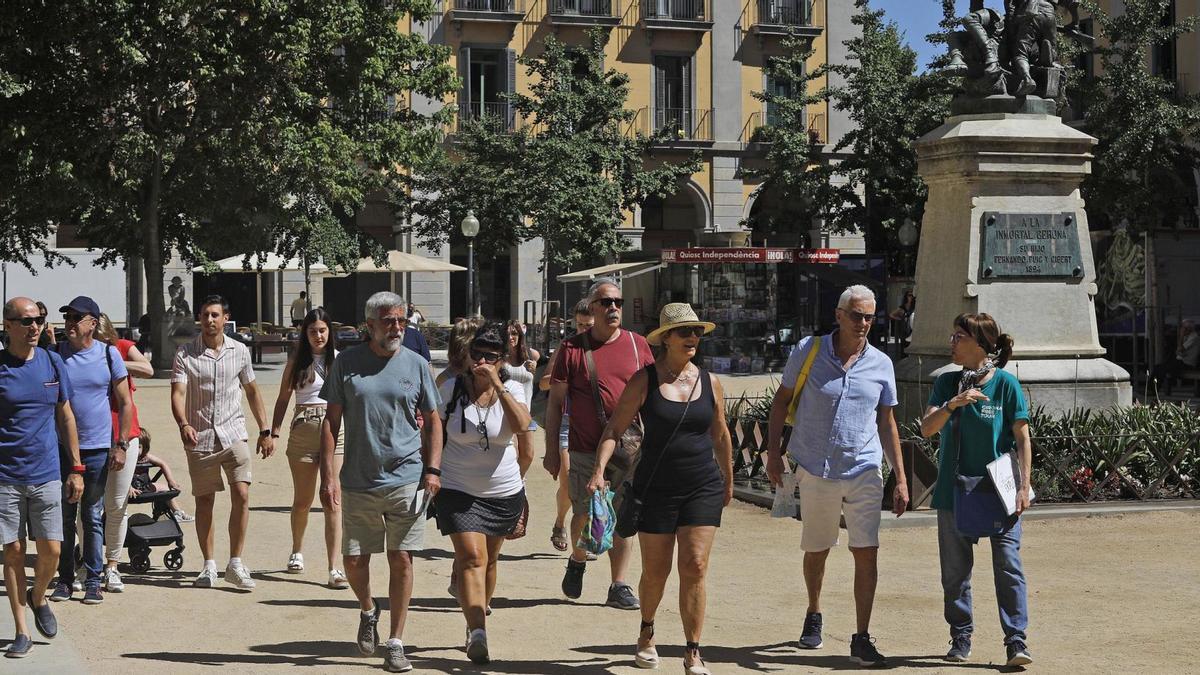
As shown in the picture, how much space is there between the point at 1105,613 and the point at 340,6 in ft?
77.8

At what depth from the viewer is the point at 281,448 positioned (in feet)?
62.4

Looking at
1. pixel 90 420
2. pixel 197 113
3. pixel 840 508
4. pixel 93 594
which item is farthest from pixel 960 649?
pixel 197 113

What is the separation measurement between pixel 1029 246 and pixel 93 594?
7923mm

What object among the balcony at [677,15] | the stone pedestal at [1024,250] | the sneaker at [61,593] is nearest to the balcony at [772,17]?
the balcony at [677,15]

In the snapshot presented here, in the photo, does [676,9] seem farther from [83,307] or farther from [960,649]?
[960,649]

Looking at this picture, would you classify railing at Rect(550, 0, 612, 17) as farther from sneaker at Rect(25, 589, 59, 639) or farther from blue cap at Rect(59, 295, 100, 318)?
sneaker at Rect(25, 589, 59, 639)

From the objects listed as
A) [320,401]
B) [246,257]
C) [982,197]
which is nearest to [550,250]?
[246,257]

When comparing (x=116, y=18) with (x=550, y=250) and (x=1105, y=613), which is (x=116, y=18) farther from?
(x=1105, y=613)

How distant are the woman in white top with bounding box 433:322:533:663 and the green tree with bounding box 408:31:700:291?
30.9m

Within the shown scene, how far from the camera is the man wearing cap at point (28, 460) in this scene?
7.91 meters

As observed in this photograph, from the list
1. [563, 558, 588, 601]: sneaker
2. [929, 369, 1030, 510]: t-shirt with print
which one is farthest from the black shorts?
[563, 558, 588, 601]: sneaker

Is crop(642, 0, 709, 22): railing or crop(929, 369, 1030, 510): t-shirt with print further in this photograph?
crop(642, 0, 709, 22): railing

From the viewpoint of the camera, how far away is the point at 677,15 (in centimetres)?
4884

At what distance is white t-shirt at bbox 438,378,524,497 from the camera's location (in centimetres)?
795
